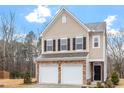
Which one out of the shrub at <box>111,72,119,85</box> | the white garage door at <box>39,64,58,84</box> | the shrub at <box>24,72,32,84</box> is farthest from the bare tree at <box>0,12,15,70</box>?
the shrub at <box>111,72,119,85</box>

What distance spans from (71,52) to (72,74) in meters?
0.97

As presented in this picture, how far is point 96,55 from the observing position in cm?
2856

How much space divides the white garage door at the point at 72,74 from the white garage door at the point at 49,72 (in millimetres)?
370

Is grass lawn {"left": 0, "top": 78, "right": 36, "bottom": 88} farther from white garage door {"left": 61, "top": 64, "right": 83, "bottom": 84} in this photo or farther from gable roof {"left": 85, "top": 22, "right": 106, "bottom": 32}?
gable roof {"left": 85, "top": 22, "right": 106, "bottom": 32}

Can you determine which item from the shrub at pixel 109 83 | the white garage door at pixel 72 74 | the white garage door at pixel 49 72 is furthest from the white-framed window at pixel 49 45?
the shrub at pixel 109 83

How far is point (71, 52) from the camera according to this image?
94.5ft

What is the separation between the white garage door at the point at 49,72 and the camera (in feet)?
94.2

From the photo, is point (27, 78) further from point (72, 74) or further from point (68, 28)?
point (68, 28)

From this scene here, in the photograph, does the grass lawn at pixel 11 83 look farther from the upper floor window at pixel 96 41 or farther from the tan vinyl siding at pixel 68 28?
the upper floor window at pixel 96 41

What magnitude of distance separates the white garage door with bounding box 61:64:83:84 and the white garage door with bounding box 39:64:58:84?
37cm

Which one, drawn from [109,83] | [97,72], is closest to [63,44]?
[97,72]

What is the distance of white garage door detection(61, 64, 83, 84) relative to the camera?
93.2 feet
